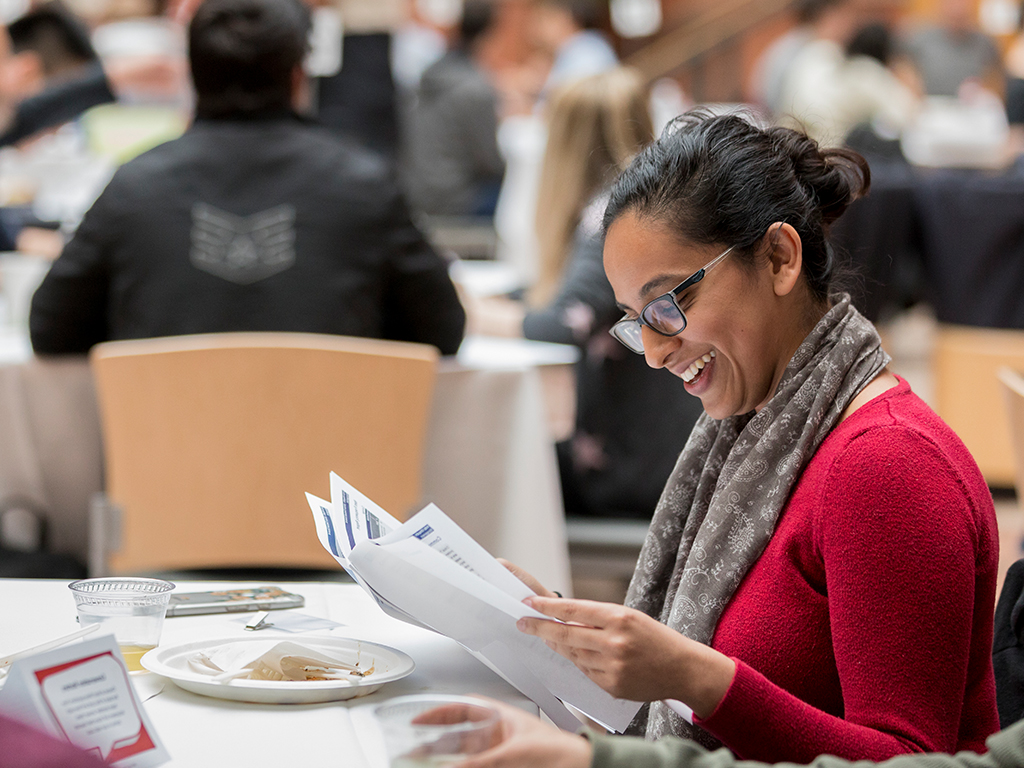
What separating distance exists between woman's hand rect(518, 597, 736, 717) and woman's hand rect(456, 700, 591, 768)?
0.13m

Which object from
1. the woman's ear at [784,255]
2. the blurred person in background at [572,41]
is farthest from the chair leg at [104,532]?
the blurred person in background at [572,41]

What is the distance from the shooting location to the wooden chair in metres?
4.06

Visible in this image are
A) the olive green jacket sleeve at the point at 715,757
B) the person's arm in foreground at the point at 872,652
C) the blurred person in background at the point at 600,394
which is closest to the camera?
the olive green jacket sleeve at the point at 715,757

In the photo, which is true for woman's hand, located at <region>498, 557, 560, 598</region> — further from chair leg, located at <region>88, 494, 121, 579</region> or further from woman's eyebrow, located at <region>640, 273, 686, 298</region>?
chair leg, located at <region>88, 494, 121, 579</region>

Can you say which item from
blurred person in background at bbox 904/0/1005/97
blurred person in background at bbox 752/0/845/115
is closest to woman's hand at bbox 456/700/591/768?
blurred person in background at bbox 752/0/845/115

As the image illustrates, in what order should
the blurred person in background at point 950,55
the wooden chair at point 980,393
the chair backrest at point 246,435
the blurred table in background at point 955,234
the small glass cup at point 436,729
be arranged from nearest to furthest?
the small glass cup at point 436,729
the chair backrest at point 246,435
the wooden chair at point 980,393
the blurred table in background at point 955,234
the blurred person in background at point 950,55

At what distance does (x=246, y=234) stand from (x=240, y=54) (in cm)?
39

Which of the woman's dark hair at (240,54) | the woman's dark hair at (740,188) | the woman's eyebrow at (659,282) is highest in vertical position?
the woman's dark hair at (240,54)

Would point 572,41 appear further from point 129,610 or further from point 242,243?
point 129,610

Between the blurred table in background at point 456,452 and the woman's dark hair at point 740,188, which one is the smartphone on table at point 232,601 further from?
the blurred table in background at point 456,452

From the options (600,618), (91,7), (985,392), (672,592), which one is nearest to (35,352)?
(672,592)

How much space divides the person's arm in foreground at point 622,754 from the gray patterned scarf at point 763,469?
0.25 meters

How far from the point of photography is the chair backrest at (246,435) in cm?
206

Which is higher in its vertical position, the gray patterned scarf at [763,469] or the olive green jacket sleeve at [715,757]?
the gray patterned scarf at [763,469]
